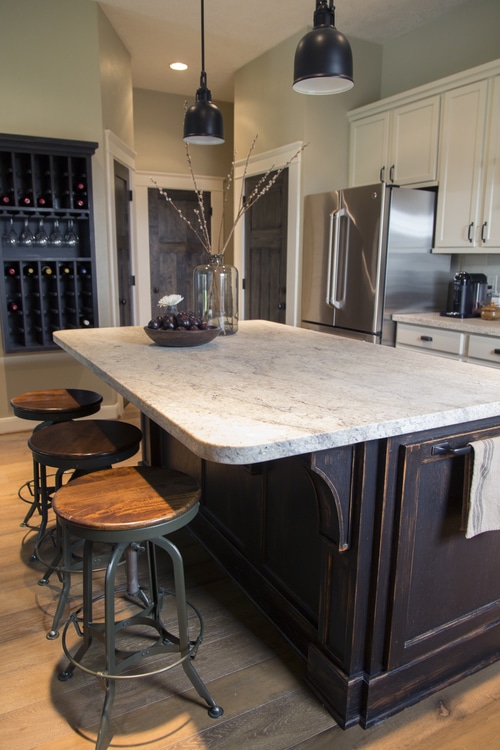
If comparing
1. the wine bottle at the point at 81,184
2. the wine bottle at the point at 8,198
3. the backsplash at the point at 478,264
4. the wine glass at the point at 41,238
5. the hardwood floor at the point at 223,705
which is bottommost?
the hardwood floor at the point at 223,705

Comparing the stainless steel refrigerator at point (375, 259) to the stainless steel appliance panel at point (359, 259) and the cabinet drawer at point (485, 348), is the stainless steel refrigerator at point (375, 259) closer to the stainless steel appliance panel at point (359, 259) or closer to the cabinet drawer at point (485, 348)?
the stainless steel appliance panel at point (359, 259)

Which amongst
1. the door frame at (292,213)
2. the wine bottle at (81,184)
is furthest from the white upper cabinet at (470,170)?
the wine bottle at (81,184)

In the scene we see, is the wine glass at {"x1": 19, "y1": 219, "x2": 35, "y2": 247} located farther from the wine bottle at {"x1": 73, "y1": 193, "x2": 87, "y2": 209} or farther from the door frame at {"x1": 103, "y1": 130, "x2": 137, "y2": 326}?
the door frame at {"x1": 103, "y1": 130, "x2": 137, "y2": 326}

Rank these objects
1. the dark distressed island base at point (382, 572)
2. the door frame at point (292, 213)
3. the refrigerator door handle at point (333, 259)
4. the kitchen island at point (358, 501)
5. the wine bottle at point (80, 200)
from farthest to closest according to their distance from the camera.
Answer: the door frame at point (292, 213), the refrigerator door handle at point (333, 259), the wine bottle at point (80, 200), the dark distressed island base at point (382, 572), the kitchen island at point (358, 501)

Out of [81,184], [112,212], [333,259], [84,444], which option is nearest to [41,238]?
[81,184]

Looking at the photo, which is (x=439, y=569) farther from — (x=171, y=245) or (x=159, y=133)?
(x=159, y=133)

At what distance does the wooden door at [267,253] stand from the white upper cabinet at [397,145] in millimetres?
648

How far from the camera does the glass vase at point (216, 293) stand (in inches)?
99.5

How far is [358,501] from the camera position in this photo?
1372mm

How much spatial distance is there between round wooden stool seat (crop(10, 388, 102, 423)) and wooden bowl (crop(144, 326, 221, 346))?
43 cm

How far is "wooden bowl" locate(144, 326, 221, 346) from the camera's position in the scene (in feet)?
7.27

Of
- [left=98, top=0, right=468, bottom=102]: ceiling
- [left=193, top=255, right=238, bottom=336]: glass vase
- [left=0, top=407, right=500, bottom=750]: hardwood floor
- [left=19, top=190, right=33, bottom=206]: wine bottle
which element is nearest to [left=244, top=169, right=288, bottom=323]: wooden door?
[left=98, top=0, right=468, bottom=102]: ceiling

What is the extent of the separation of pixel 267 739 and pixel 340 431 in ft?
3.03

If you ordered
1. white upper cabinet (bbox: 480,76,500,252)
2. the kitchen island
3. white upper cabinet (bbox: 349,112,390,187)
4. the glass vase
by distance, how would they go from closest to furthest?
the kitchen island
the glass vase
white upper cabinet (bbox: 480,76,500,252)
white upper cabinet (bbox: 349,112,390,187)
